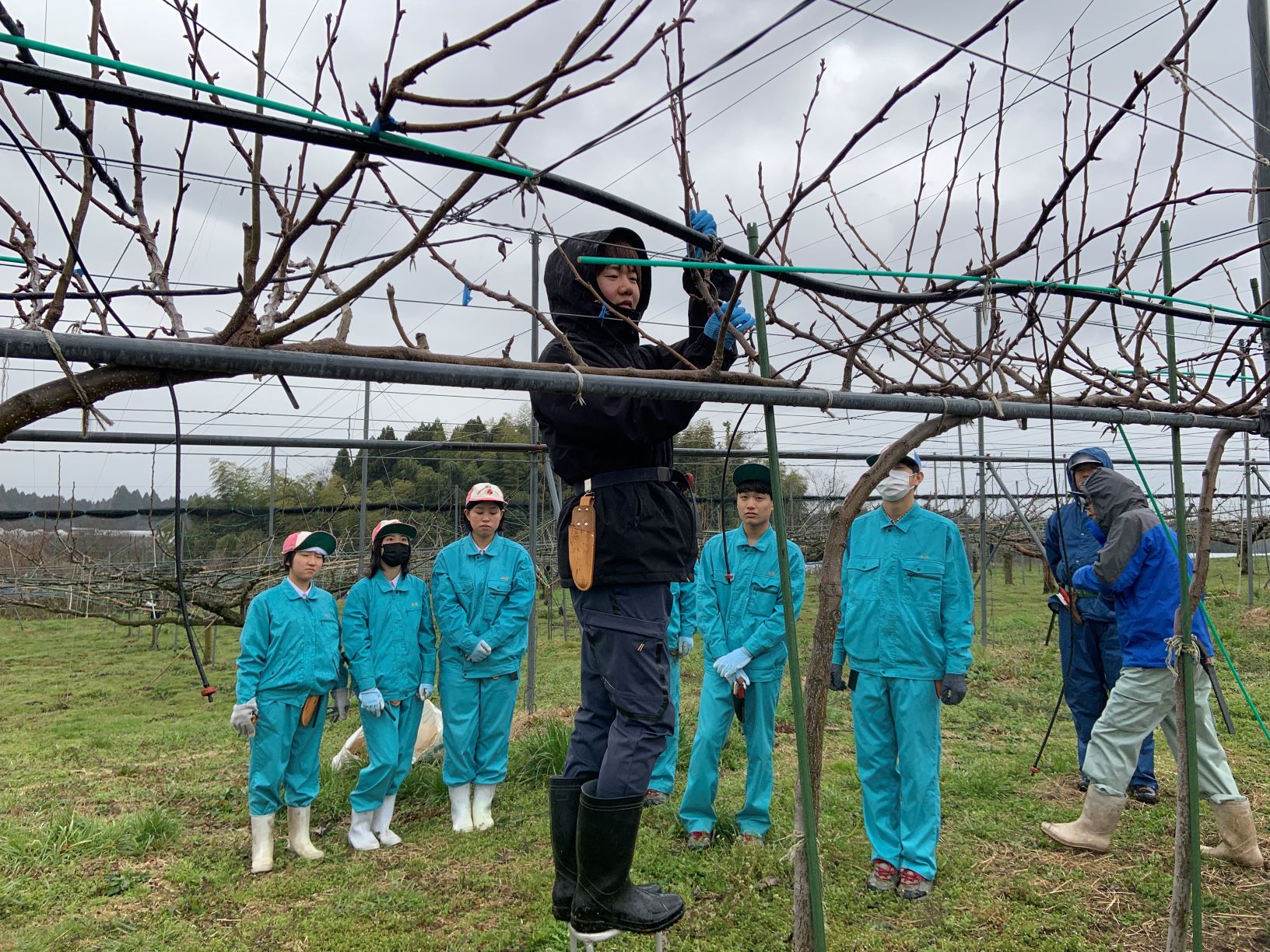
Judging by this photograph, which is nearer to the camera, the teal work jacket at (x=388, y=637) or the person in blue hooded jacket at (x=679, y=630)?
the teal work jacket at (x=388, y=637)

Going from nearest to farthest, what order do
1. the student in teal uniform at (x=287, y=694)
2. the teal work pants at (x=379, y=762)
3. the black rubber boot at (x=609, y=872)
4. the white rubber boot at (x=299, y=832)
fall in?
1. the black rubber boot at (x=609, y=872)
2. the student in teal uniform at (x=287, y=694)
3. the white rubber boot at (x=299, y=832)
4. the teal work pants at (x=379, y=762)

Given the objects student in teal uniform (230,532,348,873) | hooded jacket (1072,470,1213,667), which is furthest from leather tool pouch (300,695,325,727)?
hooded jacket (1072,470,1213,667)

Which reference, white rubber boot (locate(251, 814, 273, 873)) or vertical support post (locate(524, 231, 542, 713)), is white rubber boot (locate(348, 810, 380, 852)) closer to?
white rubber boot (locate(251, 814, 273, 873))

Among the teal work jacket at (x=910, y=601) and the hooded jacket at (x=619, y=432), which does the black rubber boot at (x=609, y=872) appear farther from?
the teal work jacket at (x=910, y=601)

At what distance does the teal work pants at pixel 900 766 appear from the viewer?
144 inches

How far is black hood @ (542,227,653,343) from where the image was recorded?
94.3 inches

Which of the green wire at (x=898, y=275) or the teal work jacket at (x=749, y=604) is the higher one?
the green wire at (x=898, y=275)

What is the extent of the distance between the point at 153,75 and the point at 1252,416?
3760 mm

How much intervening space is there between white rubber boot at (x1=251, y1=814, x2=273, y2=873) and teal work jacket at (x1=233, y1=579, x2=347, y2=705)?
0.61 meters

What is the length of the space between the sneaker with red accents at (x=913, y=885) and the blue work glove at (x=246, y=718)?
3262mm

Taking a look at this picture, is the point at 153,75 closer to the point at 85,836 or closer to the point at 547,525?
the point at 85,836

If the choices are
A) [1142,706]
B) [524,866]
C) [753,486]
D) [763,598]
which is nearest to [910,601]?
[763,598]

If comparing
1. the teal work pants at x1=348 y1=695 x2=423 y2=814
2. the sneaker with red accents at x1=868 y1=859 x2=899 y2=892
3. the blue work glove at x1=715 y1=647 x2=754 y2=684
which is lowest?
the sneaker with red accents at x1=868 y1=859 x2=899 y2=892

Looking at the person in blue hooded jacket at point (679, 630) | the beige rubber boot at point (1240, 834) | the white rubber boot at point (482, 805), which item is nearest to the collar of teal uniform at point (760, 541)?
the person in blue hooded jacket at point (679, 630)
